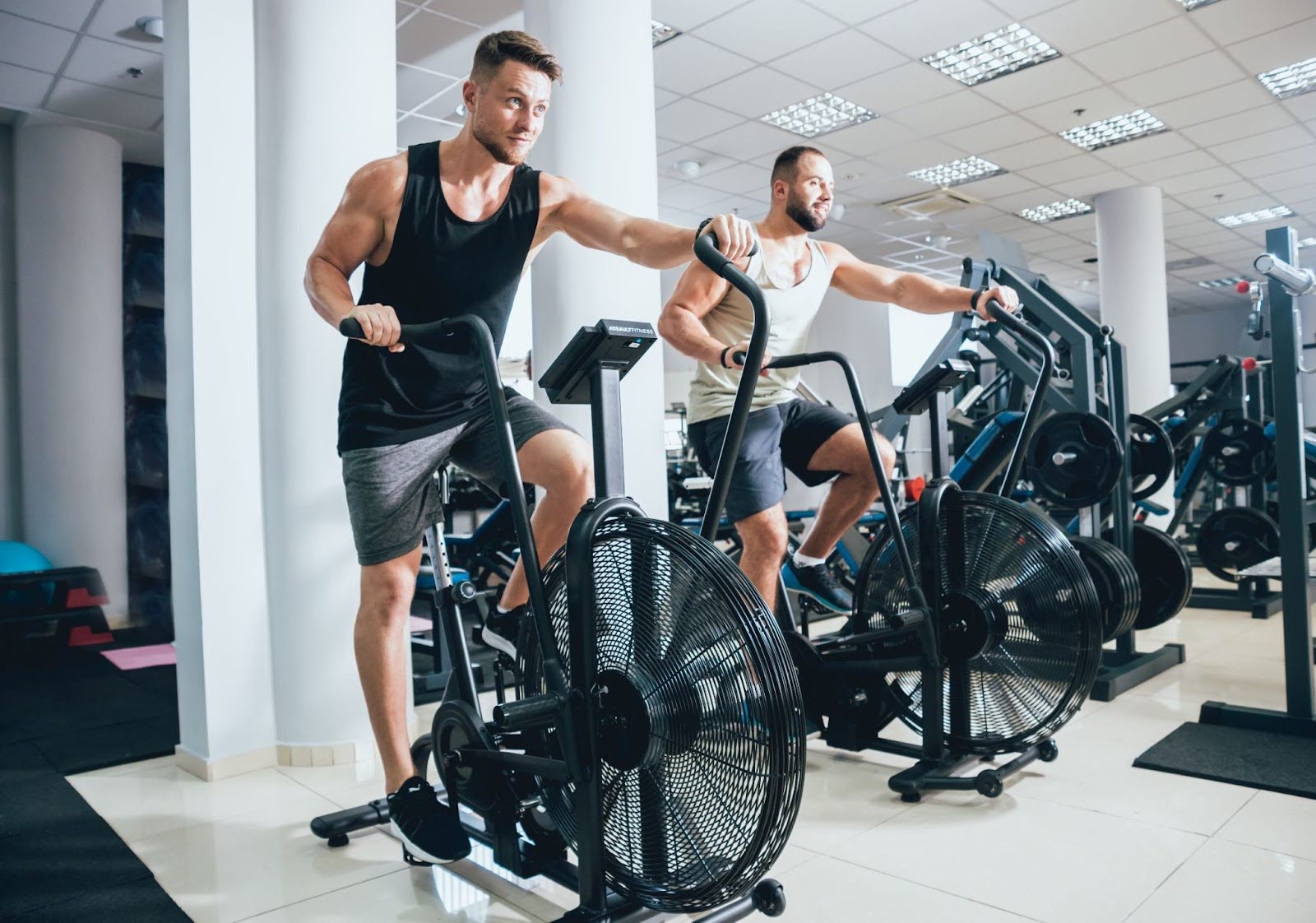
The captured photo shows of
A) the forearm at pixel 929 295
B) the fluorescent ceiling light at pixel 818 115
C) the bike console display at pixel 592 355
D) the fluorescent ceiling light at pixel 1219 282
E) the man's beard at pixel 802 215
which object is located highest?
the fluorescent ceiling light at pixel 818 115

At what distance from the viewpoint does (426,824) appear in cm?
177

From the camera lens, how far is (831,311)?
11.8 m

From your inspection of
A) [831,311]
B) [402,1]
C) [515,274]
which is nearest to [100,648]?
[402,1]

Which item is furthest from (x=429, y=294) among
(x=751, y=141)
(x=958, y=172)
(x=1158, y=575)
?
(x=958, y=172)

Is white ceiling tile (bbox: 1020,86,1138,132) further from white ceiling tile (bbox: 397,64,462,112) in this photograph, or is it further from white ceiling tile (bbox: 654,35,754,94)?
Result: white ceiling tile (bbox: 397,64,462,112)

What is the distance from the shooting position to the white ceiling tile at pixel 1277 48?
222 inches

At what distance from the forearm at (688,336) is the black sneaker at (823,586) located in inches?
42.3

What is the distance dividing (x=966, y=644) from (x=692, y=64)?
4702 millimetres

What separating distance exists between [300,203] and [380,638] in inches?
60.0

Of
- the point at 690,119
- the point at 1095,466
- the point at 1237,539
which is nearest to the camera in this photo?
the point at 1095,466

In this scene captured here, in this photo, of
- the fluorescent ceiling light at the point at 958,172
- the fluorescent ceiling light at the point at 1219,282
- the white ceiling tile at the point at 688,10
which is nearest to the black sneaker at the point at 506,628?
the white ceiling tile at the point at 688,10

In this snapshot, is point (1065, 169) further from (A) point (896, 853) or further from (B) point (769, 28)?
(A) point (896, 853)

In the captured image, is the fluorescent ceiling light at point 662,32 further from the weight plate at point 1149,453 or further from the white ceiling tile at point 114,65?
the weight plate at point 1149,453

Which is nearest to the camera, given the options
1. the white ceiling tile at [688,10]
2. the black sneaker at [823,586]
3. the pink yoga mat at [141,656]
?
the black sneaker at [823,586]
